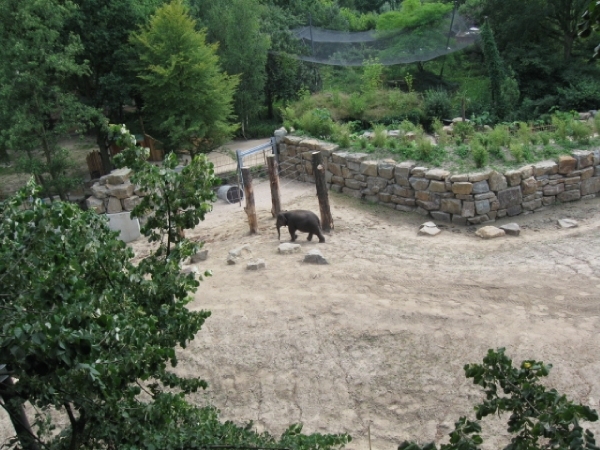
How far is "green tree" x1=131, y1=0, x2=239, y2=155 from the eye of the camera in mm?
16312

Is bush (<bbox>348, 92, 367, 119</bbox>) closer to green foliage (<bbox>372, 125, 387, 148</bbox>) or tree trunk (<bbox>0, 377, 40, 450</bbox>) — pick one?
green foliage (<bbox>372, 125, 387, 148</bbox>)

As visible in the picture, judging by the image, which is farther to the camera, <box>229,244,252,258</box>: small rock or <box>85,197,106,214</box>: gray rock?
<box>85,197,106,214</box>: gray rock

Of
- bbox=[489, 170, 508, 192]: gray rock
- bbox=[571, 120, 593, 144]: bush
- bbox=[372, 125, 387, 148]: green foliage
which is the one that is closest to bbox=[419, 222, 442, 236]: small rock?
bbox=[489, 170, 508, 192]: gray rock

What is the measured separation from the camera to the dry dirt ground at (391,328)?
22.1ft

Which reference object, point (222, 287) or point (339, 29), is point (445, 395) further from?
point (339, 29)

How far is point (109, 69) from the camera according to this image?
18.4 meters

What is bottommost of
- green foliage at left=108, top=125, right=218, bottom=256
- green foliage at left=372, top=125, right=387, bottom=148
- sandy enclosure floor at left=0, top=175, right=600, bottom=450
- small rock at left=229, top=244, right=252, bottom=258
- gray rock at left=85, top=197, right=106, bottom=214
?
sandy enclosure floor at left=0, top=175, right=600, bottom=450

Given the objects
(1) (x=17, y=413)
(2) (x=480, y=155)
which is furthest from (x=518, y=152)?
(1) (x=17, y=413)

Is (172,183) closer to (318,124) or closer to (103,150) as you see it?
(318,124)

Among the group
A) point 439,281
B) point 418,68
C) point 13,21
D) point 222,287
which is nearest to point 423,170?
point 439,281

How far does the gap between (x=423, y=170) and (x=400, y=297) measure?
431 centimetres

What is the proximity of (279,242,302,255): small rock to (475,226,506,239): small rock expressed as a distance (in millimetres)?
3205

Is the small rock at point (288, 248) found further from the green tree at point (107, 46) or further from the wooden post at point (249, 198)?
the green tree at point (107, 46)

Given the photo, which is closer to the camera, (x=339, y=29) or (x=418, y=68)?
(x=418, y=68)
